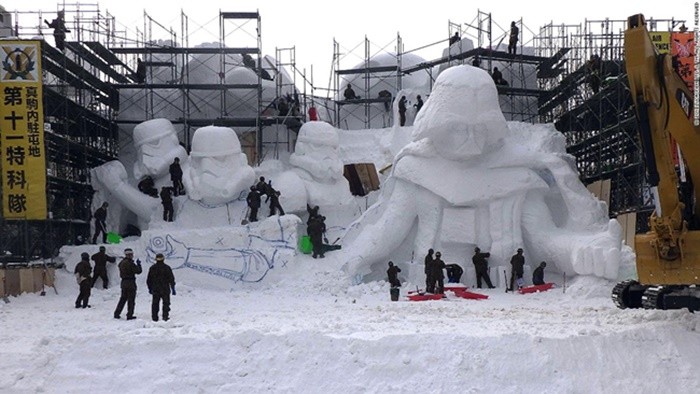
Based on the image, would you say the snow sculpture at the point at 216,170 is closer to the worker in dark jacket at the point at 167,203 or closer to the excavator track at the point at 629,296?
the worker in dark jacket at the point at 167,203

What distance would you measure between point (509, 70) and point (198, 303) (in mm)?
16243

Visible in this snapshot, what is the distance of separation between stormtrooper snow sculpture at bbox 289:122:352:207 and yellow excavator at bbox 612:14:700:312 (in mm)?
13045

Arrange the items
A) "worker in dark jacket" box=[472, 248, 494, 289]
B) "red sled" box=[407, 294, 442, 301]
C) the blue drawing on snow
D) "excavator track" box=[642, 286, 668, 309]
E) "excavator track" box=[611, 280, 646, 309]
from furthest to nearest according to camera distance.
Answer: the blue drawing on snow
"worker in dark jacket" box=[472, 248, 494, 289]
"red sled" box=[407, 294, 442, 301]
"excavator track" box=[611, 280, 646, 309]
"excavator track" box=[642, 286, 668, 309]

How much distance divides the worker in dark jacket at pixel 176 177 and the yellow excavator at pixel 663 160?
49.4ft

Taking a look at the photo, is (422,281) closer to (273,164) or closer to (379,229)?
(379,229)

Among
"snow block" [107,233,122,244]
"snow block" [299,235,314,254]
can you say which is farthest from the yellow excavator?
"snow block" [107,233,122,244]

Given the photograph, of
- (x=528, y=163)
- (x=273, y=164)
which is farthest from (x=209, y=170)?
(x=528, y=163)

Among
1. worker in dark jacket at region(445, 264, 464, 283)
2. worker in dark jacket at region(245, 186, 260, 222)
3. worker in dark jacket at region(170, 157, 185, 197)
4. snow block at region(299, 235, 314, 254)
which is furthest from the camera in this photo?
worker in dark jacket at region(170, 157, 185, 197)

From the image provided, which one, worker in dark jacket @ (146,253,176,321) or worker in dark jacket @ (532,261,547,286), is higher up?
worker in dark jacket @ (146,253,176,321)

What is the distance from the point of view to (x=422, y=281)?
19.5m

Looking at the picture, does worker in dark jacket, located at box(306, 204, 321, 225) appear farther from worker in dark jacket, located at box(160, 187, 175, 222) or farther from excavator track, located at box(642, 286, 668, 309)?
excavator track, located at box(642, 286, 668, 309)

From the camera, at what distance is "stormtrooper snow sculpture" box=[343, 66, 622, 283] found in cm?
1934

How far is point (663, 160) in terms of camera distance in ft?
35.5

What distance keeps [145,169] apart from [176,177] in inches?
42.2
